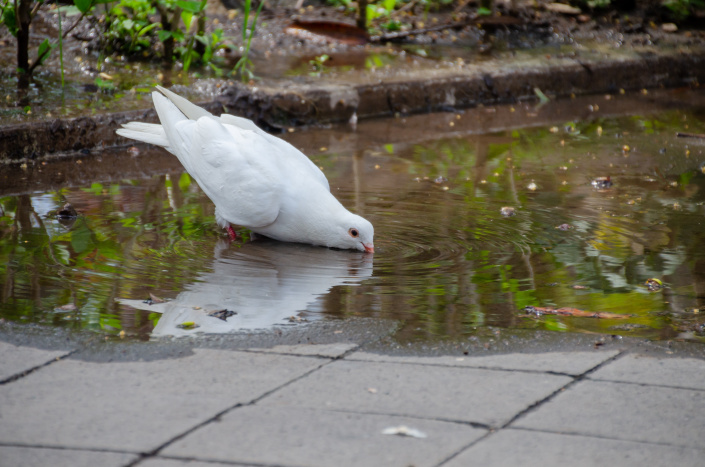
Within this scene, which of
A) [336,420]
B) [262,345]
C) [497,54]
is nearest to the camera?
[336,420]

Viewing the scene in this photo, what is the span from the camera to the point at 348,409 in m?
2.40

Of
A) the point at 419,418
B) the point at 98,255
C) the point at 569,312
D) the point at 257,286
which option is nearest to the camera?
the point at 419,418

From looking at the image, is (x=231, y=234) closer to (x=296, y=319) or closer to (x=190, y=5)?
(x=296, y=319)

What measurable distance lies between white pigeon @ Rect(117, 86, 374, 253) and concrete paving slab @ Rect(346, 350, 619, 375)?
132 cm

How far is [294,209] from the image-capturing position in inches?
165

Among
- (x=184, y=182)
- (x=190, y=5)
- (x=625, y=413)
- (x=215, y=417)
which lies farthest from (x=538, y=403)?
(x=190, y=5)

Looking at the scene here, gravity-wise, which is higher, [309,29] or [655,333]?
[309,29]

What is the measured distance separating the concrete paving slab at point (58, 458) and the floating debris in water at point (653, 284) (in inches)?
88.9

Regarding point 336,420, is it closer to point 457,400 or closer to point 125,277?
point 457,400

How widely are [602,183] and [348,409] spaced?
3421mm

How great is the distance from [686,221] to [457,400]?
259cm

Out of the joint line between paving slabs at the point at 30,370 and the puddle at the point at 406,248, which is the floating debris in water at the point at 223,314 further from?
the joint line between paving slabs at the point at 30,370

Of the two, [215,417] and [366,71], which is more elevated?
[366,71]

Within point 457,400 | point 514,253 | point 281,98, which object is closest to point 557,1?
point 281,98
